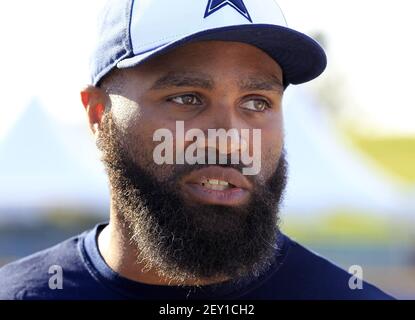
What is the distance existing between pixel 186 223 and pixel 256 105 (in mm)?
458

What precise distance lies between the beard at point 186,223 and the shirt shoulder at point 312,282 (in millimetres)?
78

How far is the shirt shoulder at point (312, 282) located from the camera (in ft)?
8.78

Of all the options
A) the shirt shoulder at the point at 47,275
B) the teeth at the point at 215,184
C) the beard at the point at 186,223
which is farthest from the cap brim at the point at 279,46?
the shirt shoulder at the point at 47,275

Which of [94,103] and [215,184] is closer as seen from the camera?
[215,184]

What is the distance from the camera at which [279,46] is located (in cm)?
257

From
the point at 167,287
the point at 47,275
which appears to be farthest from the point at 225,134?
the point at 47,275

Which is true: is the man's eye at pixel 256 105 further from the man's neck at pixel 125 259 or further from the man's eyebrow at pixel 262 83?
the man's neck at pixel 125 259

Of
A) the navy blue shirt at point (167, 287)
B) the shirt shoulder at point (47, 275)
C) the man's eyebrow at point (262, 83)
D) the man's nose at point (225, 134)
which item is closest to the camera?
the man's nose at point (225, 134)

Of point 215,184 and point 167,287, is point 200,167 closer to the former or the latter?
point 215,184

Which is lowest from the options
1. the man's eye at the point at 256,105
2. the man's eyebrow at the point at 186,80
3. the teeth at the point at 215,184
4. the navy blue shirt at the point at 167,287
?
the navy blue shirt at the point at 167,287

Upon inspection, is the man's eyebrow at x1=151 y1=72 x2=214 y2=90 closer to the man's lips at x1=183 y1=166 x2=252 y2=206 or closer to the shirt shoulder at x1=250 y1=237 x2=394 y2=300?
the man's lips at x1=183 y1=166 x2=252 y2=206

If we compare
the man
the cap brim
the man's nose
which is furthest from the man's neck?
the cap brim

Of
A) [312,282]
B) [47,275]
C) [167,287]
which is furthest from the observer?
[47,275]
